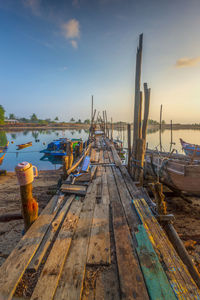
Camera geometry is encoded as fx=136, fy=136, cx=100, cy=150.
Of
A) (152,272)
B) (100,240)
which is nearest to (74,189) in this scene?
(100,240)

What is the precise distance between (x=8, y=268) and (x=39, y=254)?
390 millimetres

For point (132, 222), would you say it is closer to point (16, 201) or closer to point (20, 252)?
point (20, 252)

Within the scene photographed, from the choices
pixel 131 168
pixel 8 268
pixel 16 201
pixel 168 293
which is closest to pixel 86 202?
pixel 8 268

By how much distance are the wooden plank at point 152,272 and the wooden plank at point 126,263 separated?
0.08 metres

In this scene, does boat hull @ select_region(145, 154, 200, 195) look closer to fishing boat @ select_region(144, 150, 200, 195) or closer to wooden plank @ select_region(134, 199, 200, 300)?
fishing boat @ select_region(144, 150, 200, 195)

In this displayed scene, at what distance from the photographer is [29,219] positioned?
2838 millimetres

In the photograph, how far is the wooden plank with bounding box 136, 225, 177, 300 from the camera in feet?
5.01

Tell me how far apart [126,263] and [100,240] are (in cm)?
56

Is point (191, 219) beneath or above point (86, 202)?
beneath

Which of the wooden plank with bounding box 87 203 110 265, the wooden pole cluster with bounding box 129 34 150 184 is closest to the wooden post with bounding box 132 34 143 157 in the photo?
the wooden pole cluster with bounding box 129 34 150 184

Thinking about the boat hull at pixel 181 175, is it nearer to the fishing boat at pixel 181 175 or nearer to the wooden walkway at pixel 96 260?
the fishing boat at pixel 181 175

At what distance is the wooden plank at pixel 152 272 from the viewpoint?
1.53m

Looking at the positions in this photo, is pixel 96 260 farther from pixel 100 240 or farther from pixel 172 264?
pixel 172 264

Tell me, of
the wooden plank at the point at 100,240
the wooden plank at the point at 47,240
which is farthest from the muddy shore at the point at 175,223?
the wooden plank at the point at 100,240
